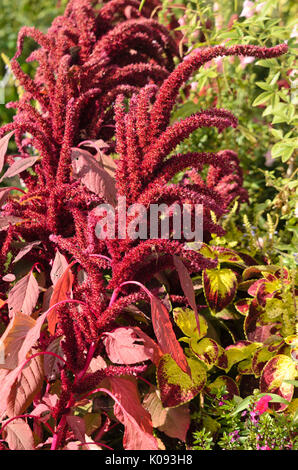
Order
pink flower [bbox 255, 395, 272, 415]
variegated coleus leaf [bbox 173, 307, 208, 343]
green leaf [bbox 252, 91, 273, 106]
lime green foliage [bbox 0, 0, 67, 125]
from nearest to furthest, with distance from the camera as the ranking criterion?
pink flower [bbox 255, 395, 272, 415] → variegated coleus leaf [bbox 173, 307, 208, 343] → green leaf [bbox 252, 91, 273, 106] → lime green foliage [bbox 0, 0, 67, 125]

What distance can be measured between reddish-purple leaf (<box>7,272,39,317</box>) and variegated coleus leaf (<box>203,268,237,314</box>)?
13.8 inches

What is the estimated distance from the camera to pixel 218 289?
3.32 ft

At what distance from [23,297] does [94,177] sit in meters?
0.26

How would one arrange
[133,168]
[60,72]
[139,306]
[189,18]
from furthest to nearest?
[189,18], [60,72], [139,306], [133,168]

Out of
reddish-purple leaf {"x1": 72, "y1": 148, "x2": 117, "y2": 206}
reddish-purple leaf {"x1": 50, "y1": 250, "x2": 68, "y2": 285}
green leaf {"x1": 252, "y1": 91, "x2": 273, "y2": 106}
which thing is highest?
green leaf {"x1": 252, "y1": 91, "x2": 273, "y2": 106}

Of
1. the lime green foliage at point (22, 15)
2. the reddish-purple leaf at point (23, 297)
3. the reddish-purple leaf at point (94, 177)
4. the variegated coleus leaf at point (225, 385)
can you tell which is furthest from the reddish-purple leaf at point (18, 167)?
the lime green foliage at point (22, 15)

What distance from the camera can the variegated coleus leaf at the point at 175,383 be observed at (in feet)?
2.78

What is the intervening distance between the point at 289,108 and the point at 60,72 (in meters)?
0.58

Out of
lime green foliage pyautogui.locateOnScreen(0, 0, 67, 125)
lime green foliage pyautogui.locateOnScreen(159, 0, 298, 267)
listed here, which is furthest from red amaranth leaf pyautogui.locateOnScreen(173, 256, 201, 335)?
lime green foliage pyautogui.locateOnScreen(0, 0, 67, 125)

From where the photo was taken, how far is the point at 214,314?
3.32 feet

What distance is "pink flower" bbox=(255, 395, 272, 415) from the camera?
84cm

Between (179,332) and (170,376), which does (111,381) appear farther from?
(179,332)

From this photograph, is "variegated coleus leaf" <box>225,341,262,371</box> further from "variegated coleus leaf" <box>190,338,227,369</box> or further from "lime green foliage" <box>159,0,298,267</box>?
"lime green foliage" <box>159,0,298,267</box>
